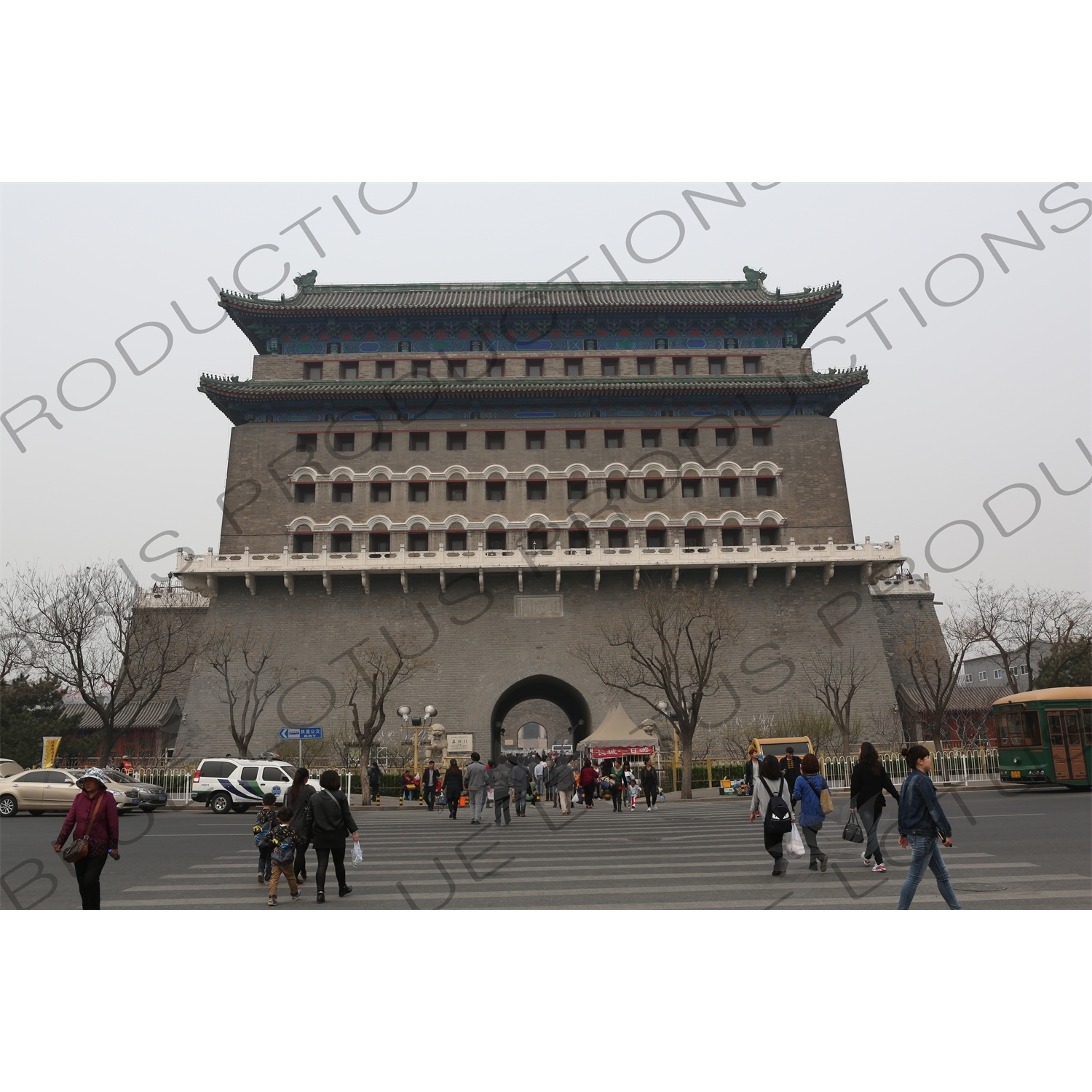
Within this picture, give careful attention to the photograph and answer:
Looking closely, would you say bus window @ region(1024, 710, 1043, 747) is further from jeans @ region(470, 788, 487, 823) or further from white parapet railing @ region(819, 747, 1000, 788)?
jeans @ region(470, 788, 487, 823)

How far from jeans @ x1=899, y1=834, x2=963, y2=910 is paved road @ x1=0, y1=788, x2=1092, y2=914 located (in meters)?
0.55

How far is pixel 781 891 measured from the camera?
9727mm

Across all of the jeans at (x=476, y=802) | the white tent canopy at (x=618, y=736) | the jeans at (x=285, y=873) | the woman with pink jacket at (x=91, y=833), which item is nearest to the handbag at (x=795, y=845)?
the jeans at (x=285, y=873)

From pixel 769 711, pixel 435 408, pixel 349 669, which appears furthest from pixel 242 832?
pixel 435 408

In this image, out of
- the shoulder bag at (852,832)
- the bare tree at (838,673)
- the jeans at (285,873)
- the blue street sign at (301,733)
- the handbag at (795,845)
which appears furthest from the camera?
the bare tree at (838,673)

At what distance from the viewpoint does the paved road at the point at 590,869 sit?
367 inches

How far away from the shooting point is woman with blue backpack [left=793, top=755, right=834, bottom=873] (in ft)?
37.2

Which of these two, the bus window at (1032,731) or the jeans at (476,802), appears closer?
the jeans at (476,802)

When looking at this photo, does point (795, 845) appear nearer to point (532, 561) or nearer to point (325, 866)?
point (325, 866)

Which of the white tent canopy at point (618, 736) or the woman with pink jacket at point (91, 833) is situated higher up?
the white tent canopy at point (618, 736)

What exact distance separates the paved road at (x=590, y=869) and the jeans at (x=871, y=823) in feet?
0.76

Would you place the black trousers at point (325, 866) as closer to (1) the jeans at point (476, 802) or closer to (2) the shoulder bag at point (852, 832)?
(2) the shoulder bag at point (852, 832)

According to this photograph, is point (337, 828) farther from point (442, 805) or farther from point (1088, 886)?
point (442, 805)

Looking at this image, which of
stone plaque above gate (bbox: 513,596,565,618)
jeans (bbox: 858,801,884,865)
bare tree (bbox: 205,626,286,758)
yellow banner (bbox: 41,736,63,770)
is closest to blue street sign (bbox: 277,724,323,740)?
bare tree (bbox: 205,626,286,758)
